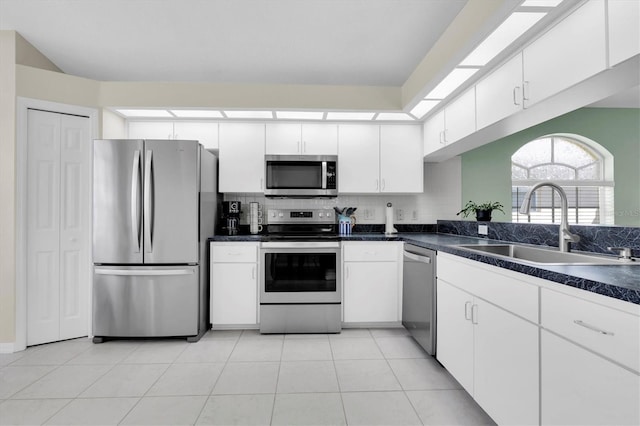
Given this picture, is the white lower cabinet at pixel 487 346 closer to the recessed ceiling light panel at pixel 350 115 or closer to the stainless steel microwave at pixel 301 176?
the stainless steel microwave at pixel 301 176

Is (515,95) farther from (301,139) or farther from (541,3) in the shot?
(301,139)

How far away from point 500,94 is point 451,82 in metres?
0.46

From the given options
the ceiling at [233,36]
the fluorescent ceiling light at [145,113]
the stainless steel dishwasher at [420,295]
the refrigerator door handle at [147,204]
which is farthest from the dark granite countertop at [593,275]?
the fluorescent ceiling light at [145,113]

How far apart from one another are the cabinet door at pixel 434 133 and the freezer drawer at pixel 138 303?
265 centimetres

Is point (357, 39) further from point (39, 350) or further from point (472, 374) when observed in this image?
point (39, 350)

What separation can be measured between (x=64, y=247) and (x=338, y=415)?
2789mm

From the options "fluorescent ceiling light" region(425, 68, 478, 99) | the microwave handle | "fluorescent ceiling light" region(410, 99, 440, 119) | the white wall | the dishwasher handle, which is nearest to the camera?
"fluorescent ceiling light" region(425, 68, 478, 99)

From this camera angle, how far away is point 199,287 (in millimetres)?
2914

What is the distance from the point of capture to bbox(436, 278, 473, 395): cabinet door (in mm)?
1836

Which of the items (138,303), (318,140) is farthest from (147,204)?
(318,140)

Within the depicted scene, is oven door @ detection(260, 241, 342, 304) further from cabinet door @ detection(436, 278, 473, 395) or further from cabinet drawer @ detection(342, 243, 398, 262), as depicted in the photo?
cabinet door @ detection(436, 278, 473, 395)

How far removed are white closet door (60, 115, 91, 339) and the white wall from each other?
1465 millimetres

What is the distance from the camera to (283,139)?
11.2 ft

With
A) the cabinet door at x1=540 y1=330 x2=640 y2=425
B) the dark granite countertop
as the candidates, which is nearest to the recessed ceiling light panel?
the dark granite countertop
